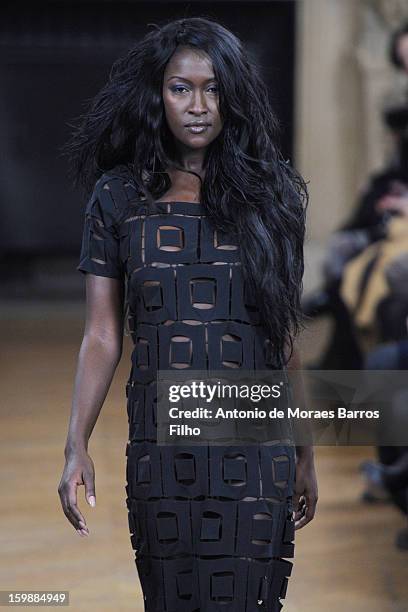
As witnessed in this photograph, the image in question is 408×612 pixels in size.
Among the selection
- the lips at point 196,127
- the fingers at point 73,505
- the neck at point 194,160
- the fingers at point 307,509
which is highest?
the lips at point 196,127

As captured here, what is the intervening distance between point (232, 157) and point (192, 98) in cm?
12

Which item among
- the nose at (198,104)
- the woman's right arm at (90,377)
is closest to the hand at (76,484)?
the woman's right arm at (90,377)

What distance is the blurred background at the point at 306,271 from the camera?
153 inches

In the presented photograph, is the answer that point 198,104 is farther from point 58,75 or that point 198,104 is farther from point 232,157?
point 58,75

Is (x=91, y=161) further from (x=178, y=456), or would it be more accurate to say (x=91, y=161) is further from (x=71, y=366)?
(x=71, y=366)

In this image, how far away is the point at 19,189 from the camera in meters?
10.4

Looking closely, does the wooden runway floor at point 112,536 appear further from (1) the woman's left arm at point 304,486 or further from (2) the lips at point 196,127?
(2) the lips at point 196,127

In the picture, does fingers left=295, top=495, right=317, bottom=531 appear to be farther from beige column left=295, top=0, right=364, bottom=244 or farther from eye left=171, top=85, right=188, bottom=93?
beige column left=295, top=0, right=364, bottom=244

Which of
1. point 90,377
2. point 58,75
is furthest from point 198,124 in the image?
point 58,75

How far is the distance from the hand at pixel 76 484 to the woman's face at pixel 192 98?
532mm

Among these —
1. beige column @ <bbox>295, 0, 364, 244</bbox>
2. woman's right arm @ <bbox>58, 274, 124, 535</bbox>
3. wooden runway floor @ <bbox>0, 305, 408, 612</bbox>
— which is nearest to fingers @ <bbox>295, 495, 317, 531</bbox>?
woman's right arm @ <bbox>58, 274, 124, 535</bbox>

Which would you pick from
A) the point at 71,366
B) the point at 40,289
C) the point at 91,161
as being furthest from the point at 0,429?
the point at 40,289

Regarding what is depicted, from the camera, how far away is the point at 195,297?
74.5 inches

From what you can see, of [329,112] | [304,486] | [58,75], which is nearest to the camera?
[304,486]
